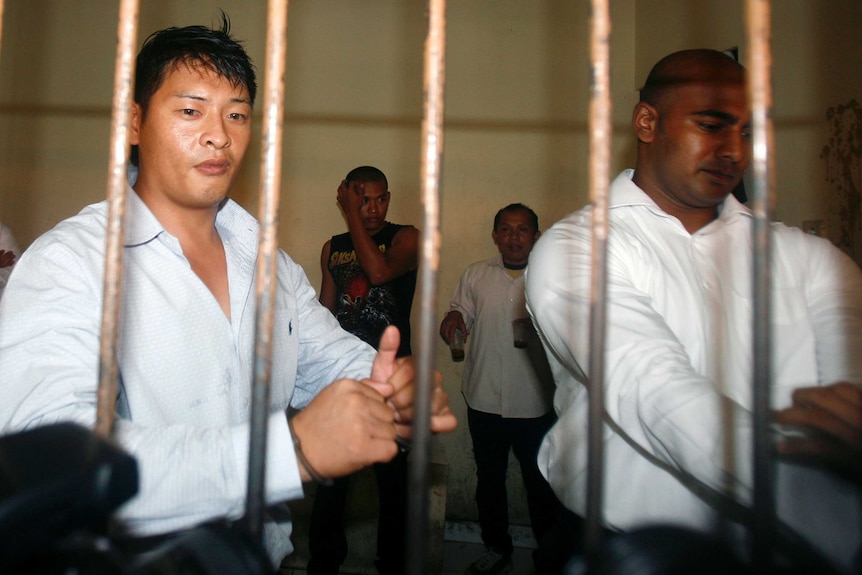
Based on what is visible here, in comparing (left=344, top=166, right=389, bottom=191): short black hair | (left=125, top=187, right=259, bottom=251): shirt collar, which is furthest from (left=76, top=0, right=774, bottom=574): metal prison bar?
(left=344, top=166, right=389, bottom=191): short black hair

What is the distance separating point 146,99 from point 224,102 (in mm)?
173

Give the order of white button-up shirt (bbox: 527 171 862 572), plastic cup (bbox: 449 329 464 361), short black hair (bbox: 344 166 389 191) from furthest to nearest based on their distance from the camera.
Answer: plastic cup (bbox: 449 329 464 361), short black hair (bbox: 344 166 389 191), white button-up shirt (bbox: 527 171 862 572)

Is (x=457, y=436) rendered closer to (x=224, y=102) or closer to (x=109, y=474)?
(x=224, y=102)

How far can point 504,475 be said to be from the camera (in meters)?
2.85

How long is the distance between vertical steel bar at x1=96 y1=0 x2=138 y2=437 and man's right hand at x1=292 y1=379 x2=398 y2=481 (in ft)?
0.80

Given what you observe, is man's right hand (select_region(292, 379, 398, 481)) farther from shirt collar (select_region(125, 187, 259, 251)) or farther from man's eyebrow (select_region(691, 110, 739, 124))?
man's eyebrow (select_region(691, 110, 739, 124))

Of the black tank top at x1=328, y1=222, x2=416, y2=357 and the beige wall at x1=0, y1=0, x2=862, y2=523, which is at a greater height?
the beige wall at x1=0, y1=0, x2=862, y2=523

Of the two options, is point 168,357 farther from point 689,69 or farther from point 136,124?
point 689,69

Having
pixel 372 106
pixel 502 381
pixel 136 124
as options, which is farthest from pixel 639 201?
pixel 372 106

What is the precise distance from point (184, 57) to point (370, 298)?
5.28 ft

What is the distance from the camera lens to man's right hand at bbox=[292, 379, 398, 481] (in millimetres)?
754

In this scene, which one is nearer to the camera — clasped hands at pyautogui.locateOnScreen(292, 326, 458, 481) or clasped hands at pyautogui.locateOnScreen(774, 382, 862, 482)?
clasped hands at pyautogui.locateOnScreen(774, 382, 862, 482)

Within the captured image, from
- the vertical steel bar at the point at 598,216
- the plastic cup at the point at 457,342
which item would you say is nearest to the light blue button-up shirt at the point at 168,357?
the vertical steel bar at the point at 598,216

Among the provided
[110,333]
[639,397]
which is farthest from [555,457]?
[110,333]
